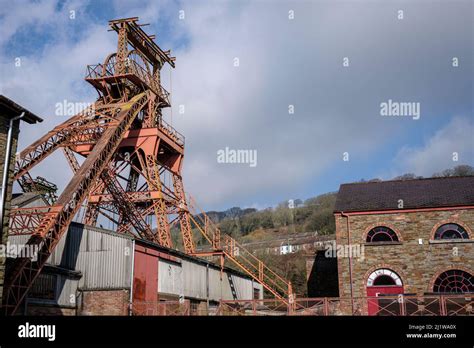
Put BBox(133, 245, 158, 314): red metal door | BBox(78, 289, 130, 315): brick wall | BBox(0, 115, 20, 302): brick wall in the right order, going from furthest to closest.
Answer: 1. BBox(133, 245, 158, 314): red metal door
2. BBox(78, 289, 130, 315): brick wall
3. BBox(0, 115, 20, 302): brick wall

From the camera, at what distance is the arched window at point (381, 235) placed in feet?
76.1

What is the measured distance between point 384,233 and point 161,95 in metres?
15.0

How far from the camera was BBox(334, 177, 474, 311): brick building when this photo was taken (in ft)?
72.2

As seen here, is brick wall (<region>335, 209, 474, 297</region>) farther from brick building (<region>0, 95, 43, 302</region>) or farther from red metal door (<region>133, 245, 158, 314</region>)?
brick building (<region>0, 95, 43, 302</region>)

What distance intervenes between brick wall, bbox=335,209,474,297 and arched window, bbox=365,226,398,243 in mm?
220

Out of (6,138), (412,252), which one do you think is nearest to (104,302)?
(6,138)

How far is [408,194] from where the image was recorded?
79.4 feet

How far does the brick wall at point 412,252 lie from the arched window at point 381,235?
220mm

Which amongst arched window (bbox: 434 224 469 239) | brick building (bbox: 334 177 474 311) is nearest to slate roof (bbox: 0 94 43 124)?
brick building (bbox: 334 177 474 311)

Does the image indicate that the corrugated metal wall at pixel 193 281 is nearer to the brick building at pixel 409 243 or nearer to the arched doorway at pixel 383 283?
the brick building at pixel 409 243

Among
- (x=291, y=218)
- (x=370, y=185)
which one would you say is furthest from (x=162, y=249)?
(x=291, y=218)

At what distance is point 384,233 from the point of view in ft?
76.5
